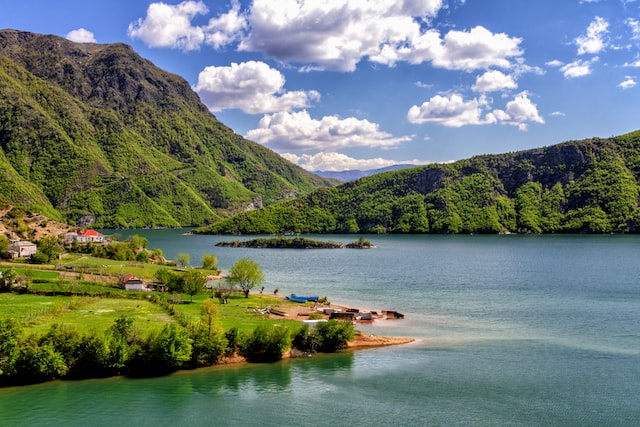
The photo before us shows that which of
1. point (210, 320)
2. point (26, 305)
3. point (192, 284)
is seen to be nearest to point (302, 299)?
point (192, 284)

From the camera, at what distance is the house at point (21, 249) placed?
4512 inches

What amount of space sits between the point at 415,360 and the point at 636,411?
Result: 2030cm

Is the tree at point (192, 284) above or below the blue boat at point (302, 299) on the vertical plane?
above

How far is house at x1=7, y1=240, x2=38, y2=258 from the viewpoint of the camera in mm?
114606

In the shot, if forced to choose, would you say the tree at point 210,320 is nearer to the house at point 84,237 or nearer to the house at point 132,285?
the house at point 132,285

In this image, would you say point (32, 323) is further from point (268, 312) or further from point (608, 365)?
point (608, 365)

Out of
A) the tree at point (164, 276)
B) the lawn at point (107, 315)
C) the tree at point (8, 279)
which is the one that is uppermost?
the tree at point (8, 279)

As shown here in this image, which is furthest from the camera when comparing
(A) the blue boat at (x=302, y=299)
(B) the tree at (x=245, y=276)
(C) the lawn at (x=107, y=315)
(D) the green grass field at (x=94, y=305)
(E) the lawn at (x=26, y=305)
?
(B) the tree at (x=245, y=276)

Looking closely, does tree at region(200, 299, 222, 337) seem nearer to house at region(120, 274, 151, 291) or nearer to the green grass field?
the green grass field

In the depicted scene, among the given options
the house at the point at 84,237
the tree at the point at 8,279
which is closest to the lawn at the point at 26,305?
the tree at the point at 8,279

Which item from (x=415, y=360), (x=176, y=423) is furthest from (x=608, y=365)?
(x=176, y=423)

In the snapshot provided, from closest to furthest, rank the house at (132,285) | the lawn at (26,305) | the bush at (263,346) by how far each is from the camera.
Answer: the bush at (263,346) → the lawn at (26,305) → the house at (132,285)

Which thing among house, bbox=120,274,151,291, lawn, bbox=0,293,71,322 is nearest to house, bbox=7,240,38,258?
house, bbox=120,274,151,291

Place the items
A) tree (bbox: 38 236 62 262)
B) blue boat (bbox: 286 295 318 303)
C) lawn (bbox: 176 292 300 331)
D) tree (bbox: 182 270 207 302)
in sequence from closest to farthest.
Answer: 1. lawn (bbox: 176 292 300 331)
2. tree (bbox: 182 270 207 302)
3. blue boat (bbox: 286 295 318 303)
4. tree (bbox: 38 236 62 262)
